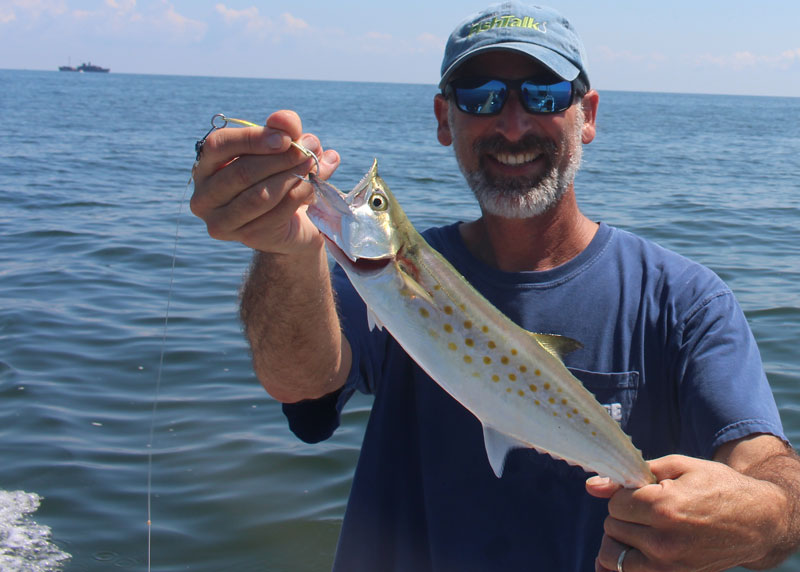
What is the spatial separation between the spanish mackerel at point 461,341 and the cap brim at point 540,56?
116 cm

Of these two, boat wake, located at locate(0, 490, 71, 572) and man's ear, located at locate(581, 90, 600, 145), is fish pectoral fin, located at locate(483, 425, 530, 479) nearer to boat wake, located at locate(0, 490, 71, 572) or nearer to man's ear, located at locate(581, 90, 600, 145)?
man's ear, located at locate(581, 90, 600, 145)

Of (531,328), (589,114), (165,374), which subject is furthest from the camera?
(165,374)

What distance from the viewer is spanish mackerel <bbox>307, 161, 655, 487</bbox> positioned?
7.14ft

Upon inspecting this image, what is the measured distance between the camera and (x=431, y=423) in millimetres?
2945

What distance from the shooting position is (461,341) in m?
2.21

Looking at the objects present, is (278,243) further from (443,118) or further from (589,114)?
(589,114)

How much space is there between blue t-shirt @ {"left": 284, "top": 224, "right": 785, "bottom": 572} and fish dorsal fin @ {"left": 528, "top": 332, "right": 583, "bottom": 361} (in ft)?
1.57

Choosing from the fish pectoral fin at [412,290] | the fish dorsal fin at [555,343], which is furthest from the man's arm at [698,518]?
the fish pectoral fin at [412,290]

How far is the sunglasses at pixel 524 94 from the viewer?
317cm

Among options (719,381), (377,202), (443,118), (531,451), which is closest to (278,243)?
(377,202)

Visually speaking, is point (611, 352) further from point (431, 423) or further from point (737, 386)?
point (431, 423)

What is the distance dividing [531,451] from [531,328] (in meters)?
0.47

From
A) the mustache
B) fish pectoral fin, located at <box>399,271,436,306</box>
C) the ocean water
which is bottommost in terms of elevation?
the ocean water

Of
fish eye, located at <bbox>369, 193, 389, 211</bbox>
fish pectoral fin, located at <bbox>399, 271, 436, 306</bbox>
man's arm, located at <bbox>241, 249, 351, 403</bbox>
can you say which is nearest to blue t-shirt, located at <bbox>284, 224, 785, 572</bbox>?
man's arm, located at <bbox>241, 249, 351, 403</bbox>
